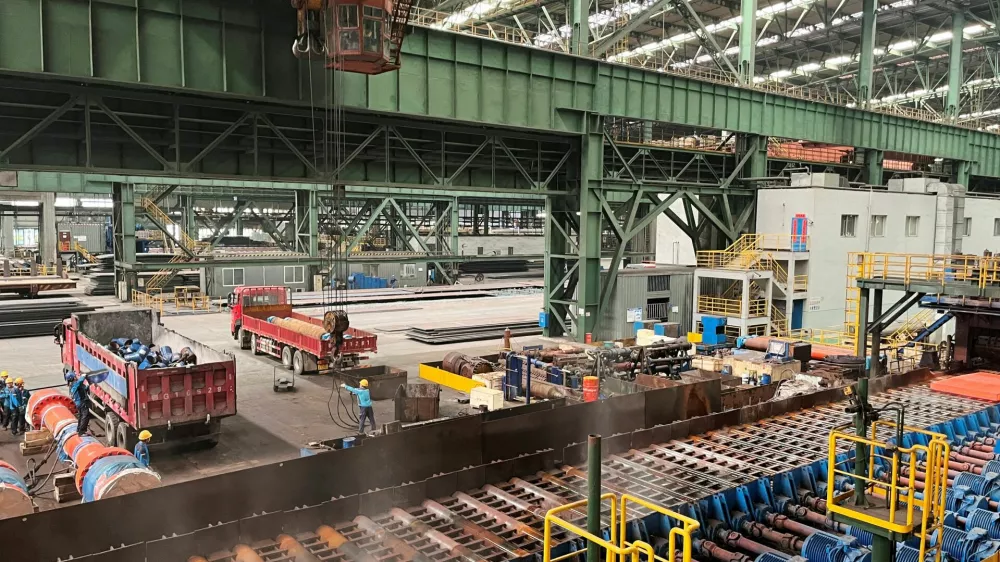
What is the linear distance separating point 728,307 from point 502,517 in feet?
65.5

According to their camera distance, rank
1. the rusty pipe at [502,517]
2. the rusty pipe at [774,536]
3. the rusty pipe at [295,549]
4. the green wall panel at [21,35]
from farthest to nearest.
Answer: the green wall panel at [21,35], the rusty pipe at [774,536], the rusty pipe at [502,517], the rusty pipe at [295,549]

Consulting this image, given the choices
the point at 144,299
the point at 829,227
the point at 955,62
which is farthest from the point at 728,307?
the point at 144,299

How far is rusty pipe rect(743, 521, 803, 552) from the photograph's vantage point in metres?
8.47

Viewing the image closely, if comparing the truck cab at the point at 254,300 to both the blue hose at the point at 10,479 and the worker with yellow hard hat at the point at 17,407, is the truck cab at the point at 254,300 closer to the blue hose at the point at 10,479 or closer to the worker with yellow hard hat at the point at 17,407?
the worker with yellow hard hat at the point at 17,407

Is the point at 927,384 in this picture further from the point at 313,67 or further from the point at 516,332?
the point at 313,67

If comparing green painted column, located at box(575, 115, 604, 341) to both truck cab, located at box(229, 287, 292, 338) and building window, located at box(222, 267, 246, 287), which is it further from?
building window, located at box(222, 267, 246, 287)

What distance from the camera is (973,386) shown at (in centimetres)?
1530

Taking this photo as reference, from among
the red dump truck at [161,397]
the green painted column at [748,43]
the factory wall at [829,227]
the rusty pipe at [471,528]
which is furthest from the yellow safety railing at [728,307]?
the rusty pipe at [471,528]

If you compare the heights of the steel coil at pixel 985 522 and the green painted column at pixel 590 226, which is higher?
the green painted column at pixel 590 226

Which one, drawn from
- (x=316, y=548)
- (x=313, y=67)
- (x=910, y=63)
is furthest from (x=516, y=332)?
(x=910, y=63)

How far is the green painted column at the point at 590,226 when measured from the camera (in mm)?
23391

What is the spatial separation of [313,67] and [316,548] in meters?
13.1

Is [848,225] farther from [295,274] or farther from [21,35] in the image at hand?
[295,274]

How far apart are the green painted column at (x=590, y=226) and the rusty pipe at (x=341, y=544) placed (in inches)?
669
